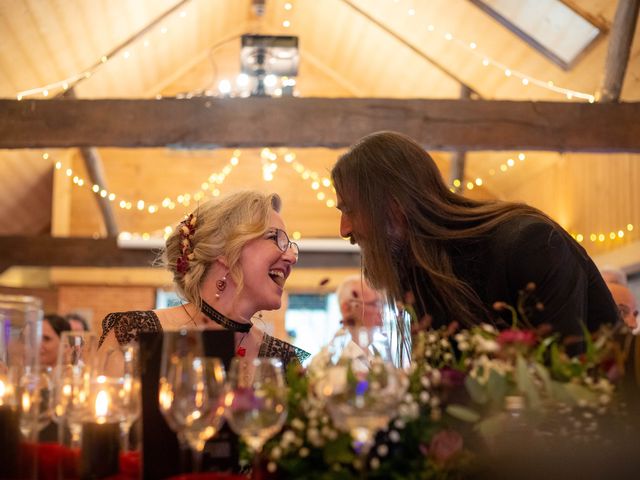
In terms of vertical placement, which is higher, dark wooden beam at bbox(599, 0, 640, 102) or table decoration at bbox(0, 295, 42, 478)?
dark wooden beam at bbox(599, 0, 640, 102)

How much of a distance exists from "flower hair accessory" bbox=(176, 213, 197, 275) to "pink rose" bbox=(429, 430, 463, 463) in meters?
1.87

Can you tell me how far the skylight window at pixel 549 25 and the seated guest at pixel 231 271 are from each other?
5.14 m

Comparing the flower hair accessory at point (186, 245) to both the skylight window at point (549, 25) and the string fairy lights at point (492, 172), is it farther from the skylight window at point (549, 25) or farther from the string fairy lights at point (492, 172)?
the string fairy lights at point (492, 172)

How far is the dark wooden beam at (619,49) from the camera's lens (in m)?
6.53

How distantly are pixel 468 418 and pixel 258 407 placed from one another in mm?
334

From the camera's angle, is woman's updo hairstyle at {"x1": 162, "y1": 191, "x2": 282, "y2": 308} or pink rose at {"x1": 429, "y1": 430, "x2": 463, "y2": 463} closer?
pink rose at {"x1": 429, "y1": 430, "x2": 463, "y2": 463}

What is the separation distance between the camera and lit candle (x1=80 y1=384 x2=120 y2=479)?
67.9 inches

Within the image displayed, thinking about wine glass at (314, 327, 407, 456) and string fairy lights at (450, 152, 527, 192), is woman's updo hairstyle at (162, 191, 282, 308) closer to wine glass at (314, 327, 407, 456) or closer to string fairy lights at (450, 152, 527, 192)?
wine glass at (314, 327, 407, 456)

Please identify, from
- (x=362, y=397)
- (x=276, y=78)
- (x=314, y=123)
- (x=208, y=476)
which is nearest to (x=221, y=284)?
(x=208, y=476)

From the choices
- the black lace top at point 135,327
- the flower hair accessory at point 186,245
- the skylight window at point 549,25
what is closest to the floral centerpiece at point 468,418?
the black lace top at point 135,327

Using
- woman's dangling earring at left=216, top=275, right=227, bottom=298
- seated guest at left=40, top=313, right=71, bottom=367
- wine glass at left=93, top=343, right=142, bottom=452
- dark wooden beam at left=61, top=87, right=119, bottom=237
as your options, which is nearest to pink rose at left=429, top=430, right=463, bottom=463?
wine glass at left=93, top=343, right=142, bottom=452

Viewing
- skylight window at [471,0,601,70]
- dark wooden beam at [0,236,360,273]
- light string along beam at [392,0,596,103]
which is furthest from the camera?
dark wooden beam at [0,236,360,273]

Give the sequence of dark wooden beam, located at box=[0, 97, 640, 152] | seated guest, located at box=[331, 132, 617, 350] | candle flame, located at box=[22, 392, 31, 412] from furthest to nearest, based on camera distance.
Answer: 1. dark wooden beam, located at box=[0, 97, 640, 152]
2. seated guest, located at box=[331, 132, 617, 350]
3. candle flame, located at box=[22, 392, 31, 412]

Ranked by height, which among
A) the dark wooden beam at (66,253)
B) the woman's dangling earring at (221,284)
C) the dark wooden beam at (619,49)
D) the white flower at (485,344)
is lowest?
the white flower at (485,344)
